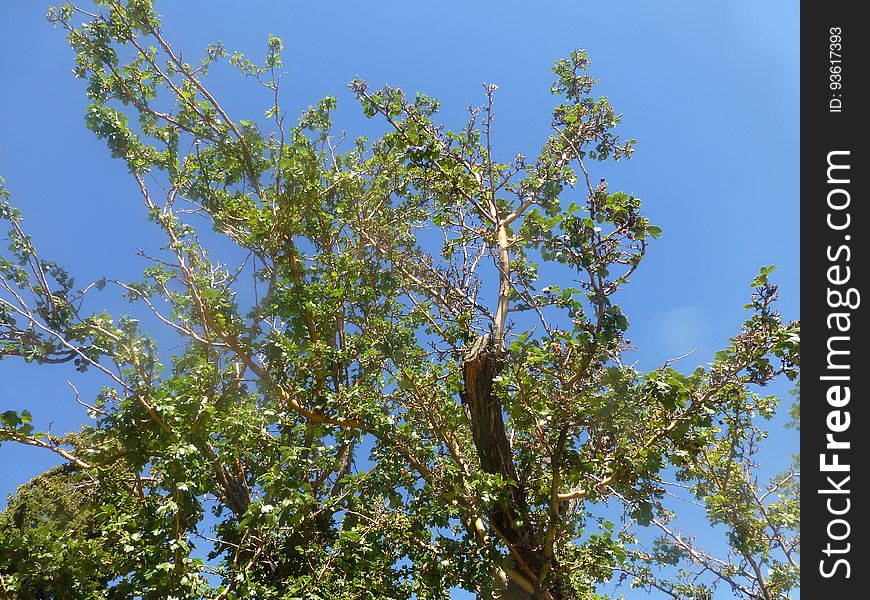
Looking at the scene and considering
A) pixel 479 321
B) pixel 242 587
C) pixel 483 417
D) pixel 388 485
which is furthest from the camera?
pixel 479 321

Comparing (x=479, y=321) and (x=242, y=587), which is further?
(x=479, y=321)

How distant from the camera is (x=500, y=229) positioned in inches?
305

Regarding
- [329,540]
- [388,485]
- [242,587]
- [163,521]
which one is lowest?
[242,587]

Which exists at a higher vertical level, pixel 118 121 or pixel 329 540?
pixel 118 121

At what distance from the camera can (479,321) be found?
7457mm
